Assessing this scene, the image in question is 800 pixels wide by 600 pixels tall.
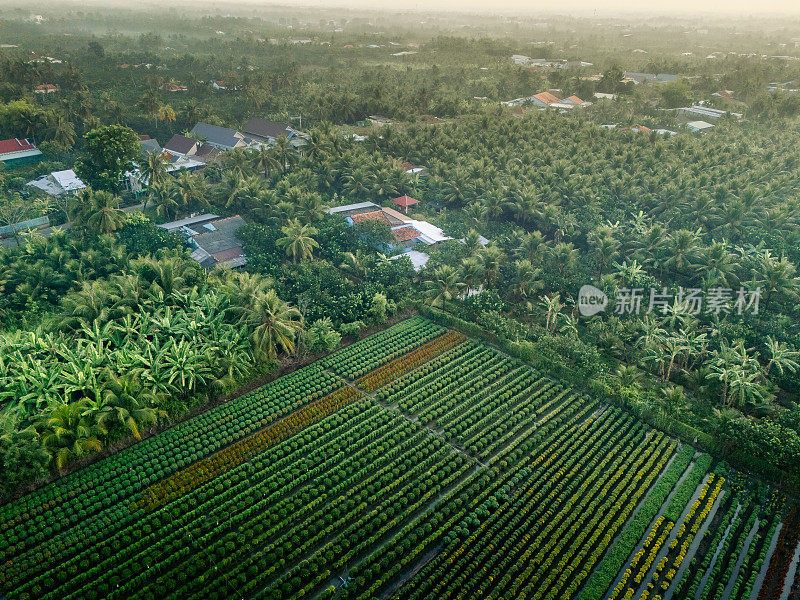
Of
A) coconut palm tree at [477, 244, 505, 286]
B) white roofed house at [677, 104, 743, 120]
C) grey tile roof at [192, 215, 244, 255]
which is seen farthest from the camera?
white roofed house at [677, 104, 743, 120]

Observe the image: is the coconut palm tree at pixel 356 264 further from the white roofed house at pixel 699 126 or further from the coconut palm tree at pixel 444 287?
the white roofed house at pixel 699 126

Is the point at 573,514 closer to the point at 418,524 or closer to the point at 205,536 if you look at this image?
the point at 418,524

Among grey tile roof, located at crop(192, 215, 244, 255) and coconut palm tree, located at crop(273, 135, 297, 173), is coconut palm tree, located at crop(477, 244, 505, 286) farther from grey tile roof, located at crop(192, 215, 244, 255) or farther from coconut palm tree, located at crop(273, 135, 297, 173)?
coconut palm tree, located at crop(273, 135, 297, 173)

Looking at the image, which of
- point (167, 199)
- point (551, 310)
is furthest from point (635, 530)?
point (167, 199)

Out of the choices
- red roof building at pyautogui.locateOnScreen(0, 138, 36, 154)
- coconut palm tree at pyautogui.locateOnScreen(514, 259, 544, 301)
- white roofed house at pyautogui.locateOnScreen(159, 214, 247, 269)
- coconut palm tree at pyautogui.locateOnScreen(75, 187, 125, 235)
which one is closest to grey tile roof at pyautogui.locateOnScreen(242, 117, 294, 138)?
red roof building at pyautogui.locateOnScreen(0, 138, 36, 154)

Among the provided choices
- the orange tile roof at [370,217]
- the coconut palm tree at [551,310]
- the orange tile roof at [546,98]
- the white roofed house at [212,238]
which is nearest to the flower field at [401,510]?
the coconut palm tree at [551,310]
